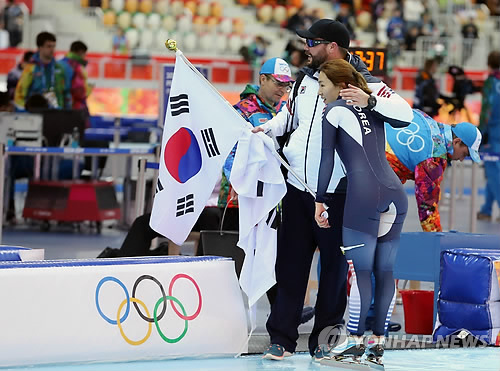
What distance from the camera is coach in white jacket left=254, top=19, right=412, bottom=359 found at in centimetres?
569

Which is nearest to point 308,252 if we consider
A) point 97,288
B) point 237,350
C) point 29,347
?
point 237,350

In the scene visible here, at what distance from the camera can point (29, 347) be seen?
205 inches

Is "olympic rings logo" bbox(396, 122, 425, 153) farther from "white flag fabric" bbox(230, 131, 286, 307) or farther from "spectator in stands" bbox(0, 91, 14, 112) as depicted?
"spectator in stands" bbox(0, 91, 14, 112)

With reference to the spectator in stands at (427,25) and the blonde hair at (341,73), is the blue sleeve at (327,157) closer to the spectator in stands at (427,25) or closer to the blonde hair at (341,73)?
the blonde hair at (341,73)

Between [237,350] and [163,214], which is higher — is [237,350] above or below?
below

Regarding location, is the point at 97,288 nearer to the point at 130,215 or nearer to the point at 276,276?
the point at 276,276

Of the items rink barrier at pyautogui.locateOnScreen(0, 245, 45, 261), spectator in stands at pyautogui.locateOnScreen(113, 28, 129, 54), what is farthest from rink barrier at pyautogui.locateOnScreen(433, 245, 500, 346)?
spectator in stands at pyautogui.locateOnScreen(113, 28, 129, 54)

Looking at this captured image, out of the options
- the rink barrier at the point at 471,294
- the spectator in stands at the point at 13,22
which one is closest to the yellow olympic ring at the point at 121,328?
the rink barrier at the point at 471,294

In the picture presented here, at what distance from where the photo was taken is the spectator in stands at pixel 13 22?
24.2 meters

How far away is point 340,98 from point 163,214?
4.13ft

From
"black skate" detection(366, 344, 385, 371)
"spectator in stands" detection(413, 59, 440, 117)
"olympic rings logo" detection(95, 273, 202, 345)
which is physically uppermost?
"spectator in stands" detection(413, 59, 440, 117)

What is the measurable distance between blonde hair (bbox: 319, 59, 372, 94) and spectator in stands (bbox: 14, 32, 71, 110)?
24.5 feet

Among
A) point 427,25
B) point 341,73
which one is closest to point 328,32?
point 341,73

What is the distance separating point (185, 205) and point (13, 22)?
18.9 meters
